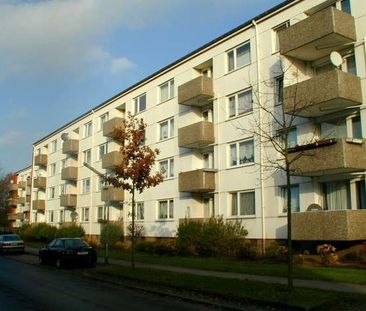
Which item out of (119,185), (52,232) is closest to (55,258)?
(119,185)

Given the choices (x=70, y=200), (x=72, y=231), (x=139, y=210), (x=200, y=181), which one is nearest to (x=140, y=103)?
(x=139, y=210)

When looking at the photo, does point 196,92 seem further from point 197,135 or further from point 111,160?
point 111,160

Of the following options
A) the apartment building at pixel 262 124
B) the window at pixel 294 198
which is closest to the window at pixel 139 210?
the apartment building at pixel 262 124

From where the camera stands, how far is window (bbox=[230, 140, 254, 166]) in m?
25.9

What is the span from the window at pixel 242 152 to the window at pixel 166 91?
8.16m

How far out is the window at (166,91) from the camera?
33.7 metres

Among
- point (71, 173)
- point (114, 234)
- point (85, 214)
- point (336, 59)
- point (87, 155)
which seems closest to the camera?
point (336, 59)

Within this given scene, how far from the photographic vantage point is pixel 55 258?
24453mm

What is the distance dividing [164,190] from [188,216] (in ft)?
12.5

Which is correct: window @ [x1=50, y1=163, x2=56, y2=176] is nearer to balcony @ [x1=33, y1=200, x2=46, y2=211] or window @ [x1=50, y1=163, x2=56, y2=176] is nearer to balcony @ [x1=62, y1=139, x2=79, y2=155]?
balcony @ [x1=33, y1=200, x2=46, y2=211]

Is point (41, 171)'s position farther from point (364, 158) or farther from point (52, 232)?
point (364, 158)

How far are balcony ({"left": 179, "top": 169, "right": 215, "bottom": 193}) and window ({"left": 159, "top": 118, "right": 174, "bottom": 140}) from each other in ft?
17.0

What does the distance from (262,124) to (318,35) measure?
5.82m

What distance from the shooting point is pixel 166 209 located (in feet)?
109
